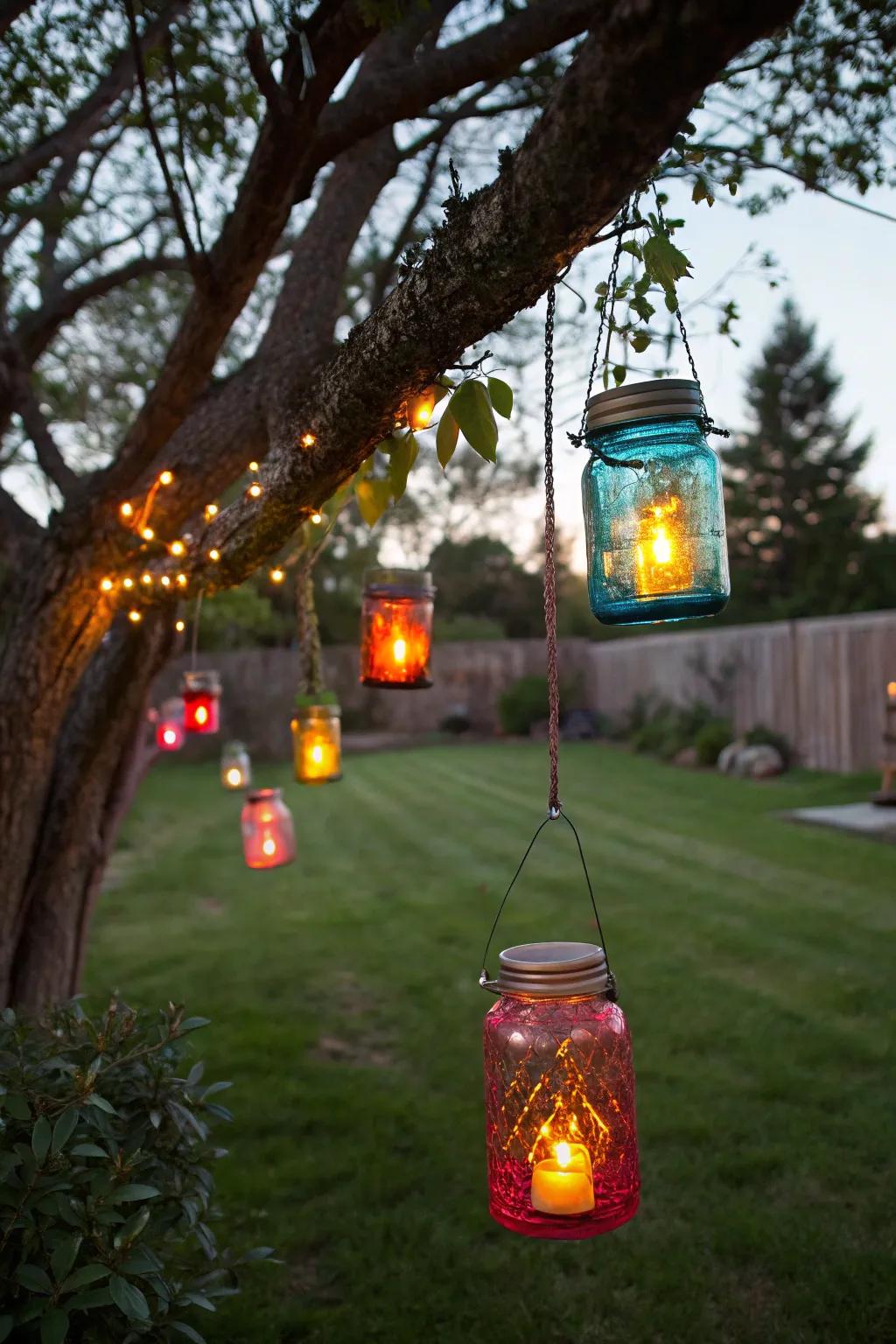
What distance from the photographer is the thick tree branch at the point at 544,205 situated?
1.07 m

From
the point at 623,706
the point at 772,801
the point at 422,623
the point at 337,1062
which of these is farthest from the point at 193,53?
the point at 623,706

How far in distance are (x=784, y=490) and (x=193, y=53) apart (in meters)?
27.2

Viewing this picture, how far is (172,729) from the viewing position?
22.7 ft

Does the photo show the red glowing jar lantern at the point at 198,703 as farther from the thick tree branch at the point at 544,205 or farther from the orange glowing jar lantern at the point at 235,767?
the thick tree branch at the point at 544,205

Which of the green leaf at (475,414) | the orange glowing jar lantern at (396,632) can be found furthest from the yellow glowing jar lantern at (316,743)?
the green leaf at (475,414)

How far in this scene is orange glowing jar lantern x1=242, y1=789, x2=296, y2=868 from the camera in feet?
16.8

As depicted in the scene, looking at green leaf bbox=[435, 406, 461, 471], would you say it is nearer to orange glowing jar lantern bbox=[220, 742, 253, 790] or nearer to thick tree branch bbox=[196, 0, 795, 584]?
thick tree branch bbox=[196, 0, 795, 584]

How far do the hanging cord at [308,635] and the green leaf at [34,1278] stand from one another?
2.03 meters

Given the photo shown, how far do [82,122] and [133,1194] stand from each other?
3836mm

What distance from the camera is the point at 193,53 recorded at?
11.8 feet

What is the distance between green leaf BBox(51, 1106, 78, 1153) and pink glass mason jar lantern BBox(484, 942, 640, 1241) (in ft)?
2.30

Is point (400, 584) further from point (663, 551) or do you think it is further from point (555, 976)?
point (555, 976)

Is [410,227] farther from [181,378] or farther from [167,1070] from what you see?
[167,1070]

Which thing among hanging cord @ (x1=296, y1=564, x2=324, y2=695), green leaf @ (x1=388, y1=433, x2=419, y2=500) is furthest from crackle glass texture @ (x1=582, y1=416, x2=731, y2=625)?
hanging cord @ (x1=296, y1=564, x2=324, y2=695)
